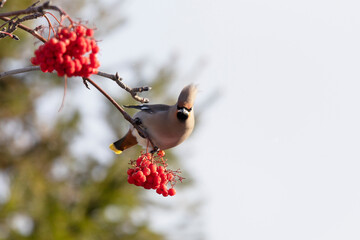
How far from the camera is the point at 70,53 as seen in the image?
5.79 ft

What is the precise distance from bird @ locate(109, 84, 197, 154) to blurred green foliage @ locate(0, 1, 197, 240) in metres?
3.60

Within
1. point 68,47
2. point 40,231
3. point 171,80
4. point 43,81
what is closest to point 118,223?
point 40,231

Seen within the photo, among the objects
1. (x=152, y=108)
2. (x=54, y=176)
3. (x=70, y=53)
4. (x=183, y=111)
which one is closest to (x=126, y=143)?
(x=152, y=108)

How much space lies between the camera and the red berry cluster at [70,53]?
1.72 meters

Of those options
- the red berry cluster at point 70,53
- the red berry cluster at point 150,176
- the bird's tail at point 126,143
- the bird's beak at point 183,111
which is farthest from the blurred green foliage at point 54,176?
the red berry cluster at point 70,53

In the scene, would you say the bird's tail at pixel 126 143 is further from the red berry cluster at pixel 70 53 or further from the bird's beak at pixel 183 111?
the red berry cluster at pixel 70 53

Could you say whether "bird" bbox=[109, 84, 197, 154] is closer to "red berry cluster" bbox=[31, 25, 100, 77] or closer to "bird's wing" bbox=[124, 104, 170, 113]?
"bird's wing" bbox=[124, 104, 170, 113]

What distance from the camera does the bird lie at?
277 centimetres

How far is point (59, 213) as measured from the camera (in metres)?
7.30

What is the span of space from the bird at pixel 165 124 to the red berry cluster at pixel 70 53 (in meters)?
0.83

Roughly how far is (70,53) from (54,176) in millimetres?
8289

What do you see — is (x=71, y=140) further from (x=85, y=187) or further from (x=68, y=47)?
(x=68, y=47)

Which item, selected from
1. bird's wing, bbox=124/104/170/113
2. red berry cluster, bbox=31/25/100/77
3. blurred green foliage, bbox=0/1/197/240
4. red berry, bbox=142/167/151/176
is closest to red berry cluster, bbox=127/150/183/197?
red berry, bbox=142/167/151/176

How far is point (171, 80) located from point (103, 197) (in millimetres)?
1872
